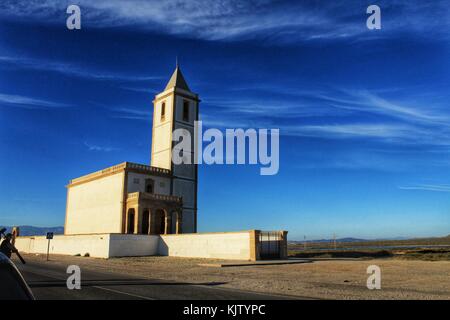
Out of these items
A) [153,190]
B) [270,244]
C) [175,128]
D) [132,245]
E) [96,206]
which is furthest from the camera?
[175,128]

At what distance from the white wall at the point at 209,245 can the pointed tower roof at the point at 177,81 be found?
23746 millimetres

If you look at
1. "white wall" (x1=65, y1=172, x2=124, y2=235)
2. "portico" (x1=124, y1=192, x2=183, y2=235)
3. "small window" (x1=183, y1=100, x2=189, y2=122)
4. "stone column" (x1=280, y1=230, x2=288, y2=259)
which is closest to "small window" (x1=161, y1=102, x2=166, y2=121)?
"small window" (x1=183, y1=100, x2=189, y2=122)

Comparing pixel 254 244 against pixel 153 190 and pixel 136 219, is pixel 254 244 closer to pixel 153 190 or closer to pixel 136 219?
pixel 136 219

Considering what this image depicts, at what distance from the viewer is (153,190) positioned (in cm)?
4906

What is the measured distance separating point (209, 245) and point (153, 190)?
16198mm

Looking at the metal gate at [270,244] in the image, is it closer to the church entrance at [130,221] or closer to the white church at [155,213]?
the white church at [155,213]

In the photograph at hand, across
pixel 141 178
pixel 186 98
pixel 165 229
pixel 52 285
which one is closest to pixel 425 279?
pixel 52 285

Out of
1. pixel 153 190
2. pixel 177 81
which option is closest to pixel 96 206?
pixel 153 190

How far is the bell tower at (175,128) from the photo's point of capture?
51.6m

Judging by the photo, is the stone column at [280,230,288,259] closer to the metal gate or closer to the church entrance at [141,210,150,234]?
the metal gate

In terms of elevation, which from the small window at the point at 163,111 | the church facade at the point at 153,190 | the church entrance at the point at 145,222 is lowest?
the church entrance at the point at 145,222

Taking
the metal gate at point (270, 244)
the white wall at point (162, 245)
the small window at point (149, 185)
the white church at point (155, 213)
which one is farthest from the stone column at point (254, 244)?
the small window at point (149, 185)

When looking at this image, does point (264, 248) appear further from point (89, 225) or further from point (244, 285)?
point (89, 225)
